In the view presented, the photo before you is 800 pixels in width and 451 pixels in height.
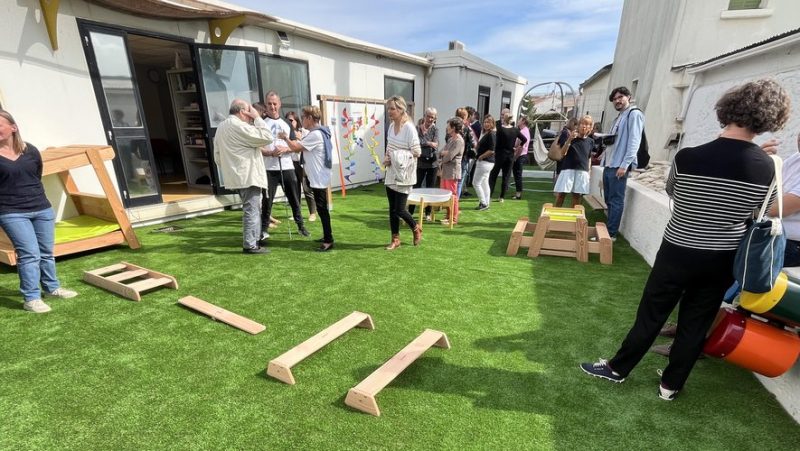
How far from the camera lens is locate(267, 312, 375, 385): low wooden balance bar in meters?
2.33

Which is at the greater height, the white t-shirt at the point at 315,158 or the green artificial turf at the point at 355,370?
the white t-shirt at the point at 315,158

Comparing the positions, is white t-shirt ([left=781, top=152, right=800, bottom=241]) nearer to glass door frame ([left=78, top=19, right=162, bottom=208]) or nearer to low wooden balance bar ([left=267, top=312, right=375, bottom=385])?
low wooden balance bar ([left=267, top=312, right=375, bottom=385])

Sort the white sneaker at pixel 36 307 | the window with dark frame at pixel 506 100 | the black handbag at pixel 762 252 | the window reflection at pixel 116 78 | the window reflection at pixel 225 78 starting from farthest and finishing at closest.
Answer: the window with dark frame at pixel 506 100 → the window reflection at pixel 225 78 → the window reflection at pixel 116 78 → the white sneaker at pixel 36 307 → the black handbag at pixel 762 252

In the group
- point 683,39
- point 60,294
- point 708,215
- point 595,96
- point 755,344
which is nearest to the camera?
point 708,215

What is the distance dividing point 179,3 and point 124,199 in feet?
9.72

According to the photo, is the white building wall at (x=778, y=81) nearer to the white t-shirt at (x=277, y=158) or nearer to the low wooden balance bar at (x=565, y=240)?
the low wooden balance bar at (x=565, y=240)

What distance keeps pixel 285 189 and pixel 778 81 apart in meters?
7.86

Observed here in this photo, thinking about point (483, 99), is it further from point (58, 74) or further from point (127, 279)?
point (127, 279)

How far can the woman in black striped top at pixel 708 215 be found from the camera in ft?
5.65

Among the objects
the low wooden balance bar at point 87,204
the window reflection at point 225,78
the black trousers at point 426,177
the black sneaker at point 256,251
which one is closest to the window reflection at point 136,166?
the low wooden balance bar at point 87,204

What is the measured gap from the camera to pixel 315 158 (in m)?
4.60

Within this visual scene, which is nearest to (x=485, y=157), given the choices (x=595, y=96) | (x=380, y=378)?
(x=380, y=378)

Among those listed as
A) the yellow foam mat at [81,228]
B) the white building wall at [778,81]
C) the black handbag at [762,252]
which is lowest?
the yellow foam mat at [81,228]

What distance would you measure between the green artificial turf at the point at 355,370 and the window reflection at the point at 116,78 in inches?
90.7
